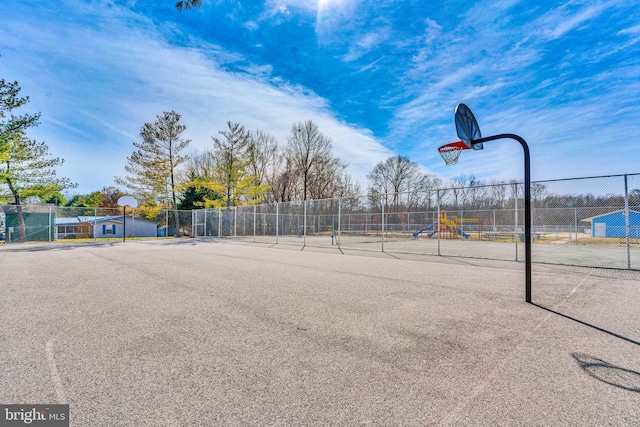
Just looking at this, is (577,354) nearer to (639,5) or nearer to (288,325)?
(288,325)

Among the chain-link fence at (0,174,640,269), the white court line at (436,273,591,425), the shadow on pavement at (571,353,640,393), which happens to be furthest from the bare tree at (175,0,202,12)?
the chain-link fence at (0,174,640,269)

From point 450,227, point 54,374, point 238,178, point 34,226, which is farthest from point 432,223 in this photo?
point 34,226

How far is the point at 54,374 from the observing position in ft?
8.02

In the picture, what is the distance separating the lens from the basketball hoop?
7.34 m

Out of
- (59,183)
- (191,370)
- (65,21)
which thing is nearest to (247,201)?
(59,183)

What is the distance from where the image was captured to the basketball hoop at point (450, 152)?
734 centimetres

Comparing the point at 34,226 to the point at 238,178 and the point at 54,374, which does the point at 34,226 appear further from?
the point at 54,374

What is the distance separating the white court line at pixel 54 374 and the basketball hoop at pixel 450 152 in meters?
7.57

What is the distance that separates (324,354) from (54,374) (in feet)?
7.10

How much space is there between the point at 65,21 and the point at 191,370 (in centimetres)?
950

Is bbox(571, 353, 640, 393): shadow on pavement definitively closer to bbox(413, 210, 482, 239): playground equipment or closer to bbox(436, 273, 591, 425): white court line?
bbox(436, 273, 591, 425): white court line

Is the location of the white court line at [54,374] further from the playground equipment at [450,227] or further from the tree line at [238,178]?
the playground equipment at [450,227]

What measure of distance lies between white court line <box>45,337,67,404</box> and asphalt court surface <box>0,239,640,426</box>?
2cm

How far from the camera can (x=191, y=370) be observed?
8.35ft
